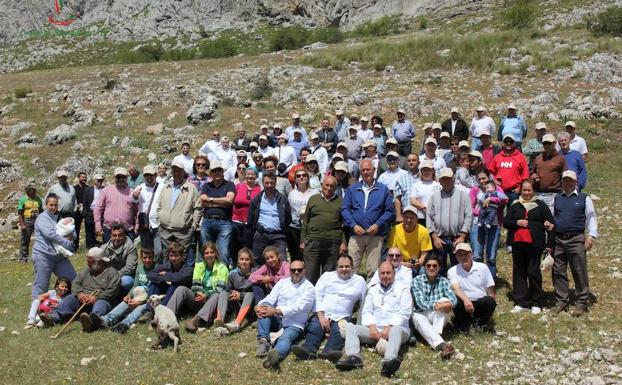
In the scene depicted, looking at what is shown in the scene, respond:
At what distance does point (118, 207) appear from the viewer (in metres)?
9.84

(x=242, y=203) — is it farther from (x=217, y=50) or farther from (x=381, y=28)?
(x=381, y=28)

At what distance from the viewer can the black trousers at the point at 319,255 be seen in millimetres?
8164

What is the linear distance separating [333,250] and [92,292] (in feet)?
12.9

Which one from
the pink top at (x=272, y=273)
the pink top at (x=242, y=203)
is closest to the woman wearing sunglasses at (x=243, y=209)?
the pink top at (x=242, y=203)

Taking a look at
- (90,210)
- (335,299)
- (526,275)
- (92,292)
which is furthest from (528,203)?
(90,210)

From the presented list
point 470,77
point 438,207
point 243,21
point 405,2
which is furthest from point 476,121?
point 243,21

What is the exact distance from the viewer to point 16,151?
2280 centimetres

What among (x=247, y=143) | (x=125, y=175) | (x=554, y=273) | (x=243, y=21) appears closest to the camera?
(x=554, y=273)

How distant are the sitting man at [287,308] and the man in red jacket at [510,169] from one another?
4250 mm

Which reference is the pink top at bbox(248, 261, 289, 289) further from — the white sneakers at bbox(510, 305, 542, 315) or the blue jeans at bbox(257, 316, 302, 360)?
the white sneakers at bbox(510, 305, 542, 315)

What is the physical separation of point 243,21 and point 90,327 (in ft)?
224

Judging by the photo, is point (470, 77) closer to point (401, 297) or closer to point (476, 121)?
point (476, 121)

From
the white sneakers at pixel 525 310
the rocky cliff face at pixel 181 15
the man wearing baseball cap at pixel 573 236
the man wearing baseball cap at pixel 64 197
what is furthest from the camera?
the rocky cliff face at pixel 181 15

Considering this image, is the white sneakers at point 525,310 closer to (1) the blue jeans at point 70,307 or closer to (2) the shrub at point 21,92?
(1) the blue jeans at point 70,307
